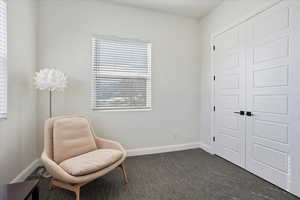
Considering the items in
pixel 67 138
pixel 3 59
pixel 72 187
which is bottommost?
pixel 72 187

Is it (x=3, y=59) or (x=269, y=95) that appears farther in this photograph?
(x=269, y=95)

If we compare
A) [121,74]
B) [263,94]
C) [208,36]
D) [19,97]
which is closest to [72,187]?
[19,97]

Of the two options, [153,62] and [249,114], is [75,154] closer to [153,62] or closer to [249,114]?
[153,62]

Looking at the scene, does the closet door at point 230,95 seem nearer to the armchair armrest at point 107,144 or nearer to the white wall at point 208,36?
the white wall at point 208,36

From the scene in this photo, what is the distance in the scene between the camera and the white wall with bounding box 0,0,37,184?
1806 mm

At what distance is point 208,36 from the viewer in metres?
3.22

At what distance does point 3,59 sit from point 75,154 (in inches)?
54.3

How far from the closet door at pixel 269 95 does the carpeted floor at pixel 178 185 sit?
0.94ft

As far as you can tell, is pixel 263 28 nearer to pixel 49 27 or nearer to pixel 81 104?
pixel 81 104

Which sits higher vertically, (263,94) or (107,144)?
(263,94)

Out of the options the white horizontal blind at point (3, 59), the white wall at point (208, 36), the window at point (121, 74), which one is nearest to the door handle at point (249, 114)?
the white wall at point (208, 36)

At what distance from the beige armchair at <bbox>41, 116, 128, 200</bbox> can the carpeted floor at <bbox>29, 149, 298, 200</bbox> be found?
8.4 inches

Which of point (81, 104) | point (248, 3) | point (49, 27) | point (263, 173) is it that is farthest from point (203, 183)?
point (49, 27)

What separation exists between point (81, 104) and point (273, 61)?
301 cm
